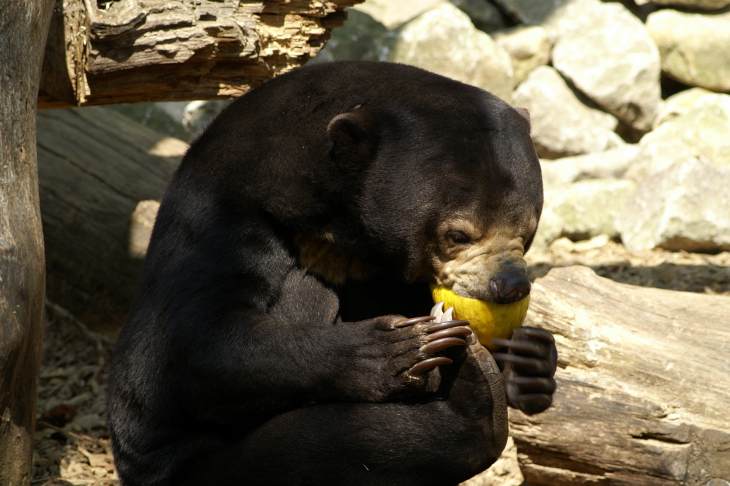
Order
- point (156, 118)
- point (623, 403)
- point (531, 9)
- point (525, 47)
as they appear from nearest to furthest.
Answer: point (623, 403), point (156, 118), point (525, 47), point (531, 9)

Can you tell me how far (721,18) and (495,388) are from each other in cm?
921

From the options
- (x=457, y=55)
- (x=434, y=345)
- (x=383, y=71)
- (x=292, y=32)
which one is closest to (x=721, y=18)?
(x=457, y=55)

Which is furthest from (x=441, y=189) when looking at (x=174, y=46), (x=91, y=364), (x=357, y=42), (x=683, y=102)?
(x=683, y=102)

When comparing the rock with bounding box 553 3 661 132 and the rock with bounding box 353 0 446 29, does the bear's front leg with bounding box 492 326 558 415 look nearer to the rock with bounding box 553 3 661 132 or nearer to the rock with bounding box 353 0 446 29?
the rock with bounding box 553 3 661 132

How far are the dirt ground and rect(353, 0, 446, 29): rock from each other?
3.78m

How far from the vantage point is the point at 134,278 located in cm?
738

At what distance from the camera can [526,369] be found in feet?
13.8

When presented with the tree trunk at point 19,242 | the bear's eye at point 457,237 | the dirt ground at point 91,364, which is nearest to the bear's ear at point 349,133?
the bear's eye at point 457,237

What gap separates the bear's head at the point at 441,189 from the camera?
4012mm

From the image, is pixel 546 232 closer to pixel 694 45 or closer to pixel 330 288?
pixel 694 45

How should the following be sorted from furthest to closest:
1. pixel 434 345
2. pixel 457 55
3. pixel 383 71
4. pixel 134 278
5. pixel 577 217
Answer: pixel 457 55, pixel 577 217, pixel 134 278, pixel 383 71, pixel 434 345

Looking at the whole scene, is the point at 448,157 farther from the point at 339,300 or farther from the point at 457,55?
the point at 457,55

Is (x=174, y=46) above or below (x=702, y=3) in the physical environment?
above

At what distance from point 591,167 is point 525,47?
1859 millimetres
